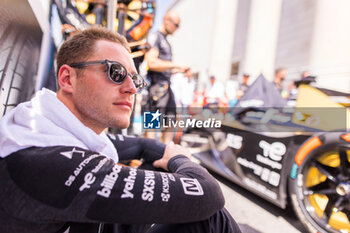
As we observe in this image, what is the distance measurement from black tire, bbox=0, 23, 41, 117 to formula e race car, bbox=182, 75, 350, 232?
2.68 ft

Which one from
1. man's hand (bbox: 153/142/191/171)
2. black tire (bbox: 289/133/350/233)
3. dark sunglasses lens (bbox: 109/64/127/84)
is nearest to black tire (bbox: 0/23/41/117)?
dark sunglasses lens (bbox: 109/64/127/84)

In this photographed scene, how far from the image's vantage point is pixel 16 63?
0.83 m

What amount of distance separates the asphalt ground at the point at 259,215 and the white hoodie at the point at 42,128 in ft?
1.57

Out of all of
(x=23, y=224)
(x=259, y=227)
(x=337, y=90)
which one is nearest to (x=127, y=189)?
(x=23, y=224)

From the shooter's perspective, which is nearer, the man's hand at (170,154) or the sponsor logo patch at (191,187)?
the sponsor logo patch at (191,187)

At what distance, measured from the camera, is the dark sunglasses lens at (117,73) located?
0.63m

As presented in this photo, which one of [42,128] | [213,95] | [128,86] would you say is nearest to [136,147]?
[128,86]

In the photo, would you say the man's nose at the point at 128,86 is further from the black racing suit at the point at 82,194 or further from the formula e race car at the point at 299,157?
the formula e race car at the point at 299,157

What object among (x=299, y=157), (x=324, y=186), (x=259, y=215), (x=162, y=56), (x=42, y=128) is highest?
(x=162, y=56)

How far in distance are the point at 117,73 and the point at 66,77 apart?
173 millimetres

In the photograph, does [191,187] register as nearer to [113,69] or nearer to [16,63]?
[113,69]

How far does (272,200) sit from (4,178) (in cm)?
122

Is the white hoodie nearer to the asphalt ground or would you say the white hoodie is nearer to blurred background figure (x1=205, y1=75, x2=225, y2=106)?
the asphalt ground

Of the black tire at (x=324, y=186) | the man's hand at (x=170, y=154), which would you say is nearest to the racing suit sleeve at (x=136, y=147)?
the man's hand at (x=170, y=154)
